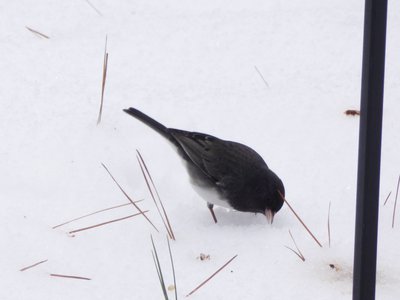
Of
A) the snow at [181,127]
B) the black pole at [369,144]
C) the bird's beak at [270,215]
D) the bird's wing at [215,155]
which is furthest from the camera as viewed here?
the bird's wing at [215,155]

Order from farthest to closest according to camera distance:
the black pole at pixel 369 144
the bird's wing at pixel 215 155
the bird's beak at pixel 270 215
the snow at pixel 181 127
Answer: the bird's wing at pixel 215 155 → the bird's beak at pixel 270 215 → the snow at pixel 181 127 → the black pole at pixel 369 144

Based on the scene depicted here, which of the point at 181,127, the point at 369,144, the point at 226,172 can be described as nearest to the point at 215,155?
the point at 226,172

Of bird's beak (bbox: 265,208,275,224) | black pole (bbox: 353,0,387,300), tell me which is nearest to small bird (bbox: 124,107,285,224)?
bird's beak (bbox: 265,208,275,224)

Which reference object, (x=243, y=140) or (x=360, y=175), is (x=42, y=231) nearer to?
(x=243, y=140)

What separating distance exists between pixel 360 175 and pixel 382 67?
23cm

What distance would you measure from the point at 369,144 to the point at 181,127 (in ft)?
5.72

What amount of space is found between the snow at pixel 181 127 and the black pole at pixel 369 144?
606 mm

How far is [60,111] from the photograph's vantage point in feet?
10.6

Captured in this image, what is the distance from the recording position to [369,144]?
1595 millimetres

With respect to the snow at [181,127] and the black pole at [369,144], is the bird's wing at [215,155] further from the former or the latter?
the black pole at [369,144]

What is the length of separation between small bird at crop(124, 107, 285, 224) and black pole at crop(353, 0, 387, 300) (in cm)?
110

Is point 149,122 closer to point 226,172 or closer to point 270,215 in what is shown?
point 226,172

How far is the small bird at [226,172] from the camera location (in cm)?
285

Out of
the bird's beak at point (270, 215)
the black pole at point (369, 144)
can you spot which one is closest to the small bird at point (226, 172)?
→ the bird's beak at point (270, 215)
